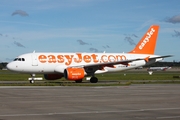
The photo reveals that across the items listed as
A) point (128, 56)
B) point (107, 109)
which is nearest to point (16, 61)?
point (128, 56)

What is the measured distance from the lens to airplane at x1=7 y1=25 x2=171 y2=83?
139 ft

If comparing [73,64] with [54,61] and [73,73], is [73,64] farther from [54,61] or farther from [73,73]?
[73,73]

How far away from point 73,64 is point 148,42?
1249cm

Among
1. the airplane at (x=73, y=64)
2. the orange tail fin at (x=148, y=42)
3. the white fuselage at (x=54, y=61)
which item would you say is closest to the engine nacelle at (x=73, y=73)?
the airplane at (x=73, y=64)

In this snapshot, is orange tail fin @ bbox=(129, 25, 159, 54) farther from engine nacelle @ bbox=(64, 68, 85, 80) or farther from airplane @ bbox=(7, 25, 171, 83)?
engine nacelle @ bbox=(64, 68, 85, 80)

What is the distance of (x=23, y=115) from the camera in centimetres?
1377

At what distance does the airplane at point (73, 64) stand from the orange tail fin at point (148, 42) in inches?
55.4

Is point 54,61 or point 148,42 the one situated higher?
point 148,42

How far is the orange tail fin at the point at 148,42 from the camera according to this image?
51.3 metres

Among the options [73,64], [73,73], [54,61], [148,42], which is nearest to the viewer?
[73,73]

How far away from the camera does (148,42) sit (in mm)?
51688

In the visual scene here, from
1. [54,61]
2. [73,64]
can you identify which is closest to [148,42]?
[73,64]

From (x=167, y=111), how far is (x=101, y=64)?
28.1m

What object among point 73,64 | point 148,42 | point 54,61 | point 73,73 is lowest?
point 73,73
